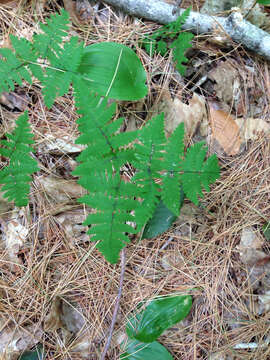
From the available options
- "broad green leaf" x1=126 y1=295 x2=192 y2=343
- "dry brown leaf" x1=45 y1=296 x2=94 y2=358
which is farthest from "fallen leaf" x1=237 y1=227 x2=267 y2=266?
"dry brown leaf" x1=45 y1=296 x2=94 y2=358

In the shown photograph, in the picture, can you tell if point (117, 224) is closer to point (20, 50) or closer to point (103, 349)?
point (103, 349)

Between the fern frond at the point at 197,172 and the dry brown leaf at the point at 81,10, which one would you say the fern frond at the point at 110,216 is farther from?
the dry brown leaf at the point at 81,10

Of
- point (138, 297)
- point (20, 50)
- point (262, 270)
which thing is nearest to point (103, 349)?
point (138, 297)

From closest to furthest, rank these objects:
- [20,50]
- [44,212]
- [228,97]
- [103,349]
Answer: [20,50] → [103,349] → [44,212] → [228,97]

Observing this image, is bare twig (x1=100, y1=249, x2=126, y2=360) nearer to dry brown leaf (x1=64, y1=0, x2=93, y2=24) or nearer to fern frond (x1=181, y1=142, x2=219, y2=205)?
fern frond (x1=181, y1=142, x2=219, y2=205)

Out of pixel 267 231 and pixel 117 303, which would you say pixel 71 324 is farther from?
pixel 267 231

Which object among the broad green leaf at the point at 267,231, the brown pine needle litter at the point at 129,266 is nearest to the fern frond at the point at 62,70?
the brown pine needle litter at the point at 129,266
